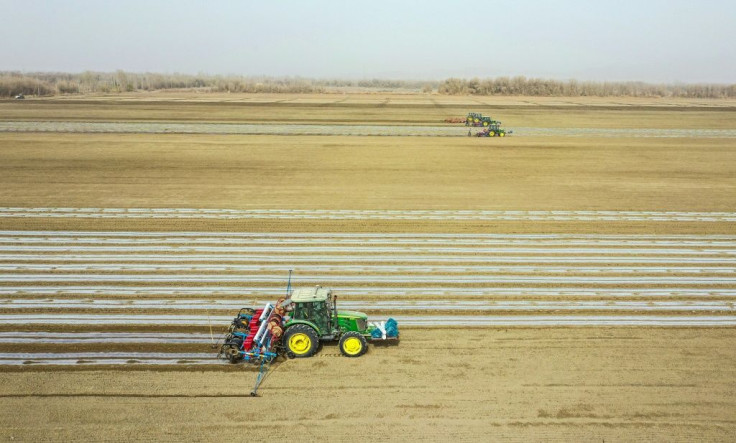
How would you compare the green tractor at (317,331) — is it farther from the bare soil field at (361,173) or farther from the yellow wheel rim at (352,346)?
the bare soil field at (361,173)

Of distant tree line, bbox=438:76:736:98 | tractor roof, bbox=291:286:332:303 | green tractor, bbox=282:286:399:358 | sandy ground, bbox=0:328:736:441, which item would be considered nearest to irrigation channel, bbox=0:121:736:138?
tractor roof, bbox=291:286:332:303

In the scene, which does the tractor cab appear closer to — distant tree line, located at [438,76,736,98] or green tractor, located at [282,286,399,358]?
green tractor, located at [282,286,399,358]

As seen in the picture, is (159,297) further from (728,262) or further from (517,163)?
(517,163)

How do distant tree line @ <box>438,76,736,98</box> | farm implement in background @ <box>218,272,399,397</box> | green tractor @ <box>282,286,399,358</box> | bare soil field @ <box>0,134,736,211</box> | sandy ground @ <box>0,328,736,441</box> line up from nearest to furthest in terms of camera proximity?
sandy ground @ <box>0,328,736,441</box> < farm implement in background @ <box>218,272,399,397</box> < green tractor @ <box>282,286,399,358</box> < bare soil field @ <box>0,134,736,211</box> < distant tree line @ <box>438,76,736,98</box>

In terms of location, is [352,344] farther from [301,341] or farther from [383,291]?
[383,291]

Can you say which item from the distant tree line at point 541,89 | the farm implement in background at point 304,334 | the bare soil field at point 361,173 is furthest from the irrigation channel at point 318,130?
the distant tree line at point 541,89

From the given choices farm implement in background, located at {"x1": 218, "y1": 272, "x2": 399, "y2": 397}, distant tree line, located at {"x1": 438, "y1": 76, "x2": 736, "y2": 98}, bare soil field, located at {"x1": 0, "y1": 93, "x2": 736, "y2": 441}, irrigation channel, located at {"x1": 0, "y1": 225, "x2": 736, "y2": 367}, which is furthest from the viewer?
distant tree line, located at {"x1": 438, "y1": 76, "x2": 736, "y2": 98}
